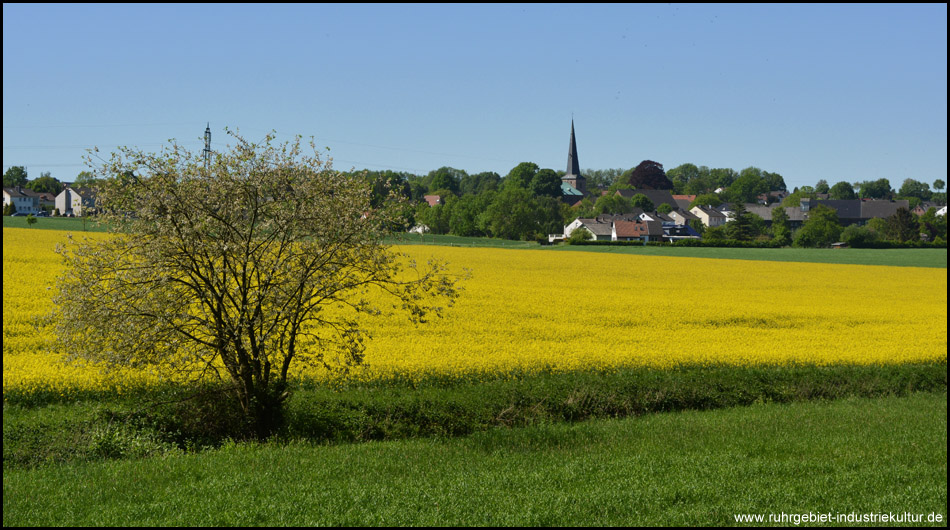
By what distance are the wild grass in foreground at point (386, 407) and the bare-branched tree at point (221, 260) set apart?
33.6 inches

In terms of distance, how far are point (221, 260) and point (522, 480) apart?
6.31 metres

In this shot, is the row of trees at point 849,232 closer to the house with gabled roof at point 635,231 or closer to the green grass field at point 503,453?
the house with gabled roof at point 635,231

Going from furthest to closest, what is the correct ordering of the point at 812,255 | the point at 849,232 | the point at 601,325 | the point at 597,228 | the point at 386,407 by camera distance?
the point at 597,228 < the point at 849,232 < the point at 812,255 < the point at 601,325 < the point at 386,407

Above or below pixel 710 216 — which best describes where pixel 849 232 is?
below

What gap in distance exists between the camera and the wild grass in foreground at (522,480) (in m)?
8.64

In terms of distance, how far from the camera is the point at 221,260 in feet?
42.2

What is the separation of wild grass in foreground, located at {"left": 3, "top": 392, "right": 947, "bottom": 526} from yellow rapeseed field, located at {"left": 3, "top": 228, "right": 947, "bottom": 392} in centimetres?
432

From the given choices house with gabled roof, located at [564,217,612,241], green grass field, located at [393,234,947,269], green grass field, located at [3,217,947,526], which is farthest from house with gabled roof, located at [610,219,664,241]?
green grass field, located at [3,217,947,526]

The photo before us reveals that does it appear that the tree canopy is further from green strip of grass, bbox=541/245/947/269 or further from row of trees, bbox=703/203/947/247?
row of trees, bbox=703/203/947/247

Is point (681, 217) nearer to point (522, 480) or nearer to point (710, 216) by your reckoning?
point (710, 216)

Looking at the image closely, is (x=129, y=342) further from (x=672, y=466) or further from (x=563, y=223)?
(x=563, y=223)

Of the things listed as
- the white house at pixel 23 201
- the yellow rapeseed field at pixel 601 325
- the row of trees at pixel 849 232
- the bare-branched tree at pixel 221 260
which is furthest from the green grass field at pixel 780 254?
the white house at pixel 23 201

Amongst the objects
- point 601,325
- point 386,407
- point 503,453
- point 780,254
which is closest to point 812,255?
point 780,254

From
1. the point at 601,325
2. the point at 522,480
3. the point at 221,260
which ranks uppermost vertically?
the point at 221,260
